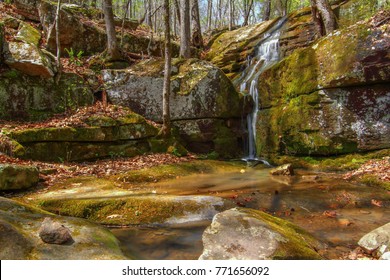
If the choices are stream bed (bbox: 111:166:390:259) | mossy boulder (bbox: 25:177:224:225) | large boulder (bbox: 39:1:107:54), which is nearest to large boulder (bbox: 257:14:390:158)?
stream bed (bbox: 111:166:390:259)

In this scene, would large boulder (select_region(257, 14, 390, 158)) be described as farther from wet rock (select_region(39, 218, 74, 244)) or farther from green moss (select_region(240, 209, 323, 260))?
wet rock (select_region(39, 218, 74, 244))

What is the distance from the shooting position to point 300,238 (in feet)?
12.5

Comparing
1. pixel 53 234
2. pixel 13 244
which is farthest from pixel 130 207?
pixel 13 244

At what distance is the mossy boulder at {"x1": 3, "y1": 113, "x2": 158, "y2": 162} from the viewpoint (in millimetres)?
8836

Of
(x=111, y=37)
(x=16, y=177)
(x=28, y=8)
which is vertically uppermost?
(x=28, y=8)

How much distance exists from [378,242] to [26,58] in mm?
12100

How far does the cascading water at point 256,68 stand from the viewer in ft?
42.9

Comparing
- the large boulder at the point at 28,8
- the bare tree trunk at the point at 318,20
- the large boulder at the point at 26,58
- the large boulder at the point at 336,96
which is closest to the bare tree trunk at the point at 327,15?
the bare tree trunk at the point at 318,20

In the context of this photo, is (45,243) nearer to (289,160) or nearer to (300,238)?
(300,238)

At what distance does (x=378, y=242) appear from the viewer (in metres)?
3.57

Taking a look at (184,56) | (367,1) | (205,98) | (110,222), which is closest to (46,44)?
(184,56)

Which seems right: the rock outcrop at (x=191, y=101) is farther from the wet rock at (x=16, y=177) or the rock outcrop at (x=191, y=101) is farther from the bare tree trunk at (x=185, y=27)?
the wet rock at (x=16, y=177)

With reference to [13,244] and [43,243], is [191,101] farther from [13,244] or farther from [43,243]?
[13,244]

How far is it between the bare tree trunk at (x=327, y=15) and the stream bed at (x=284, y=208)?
663cm
